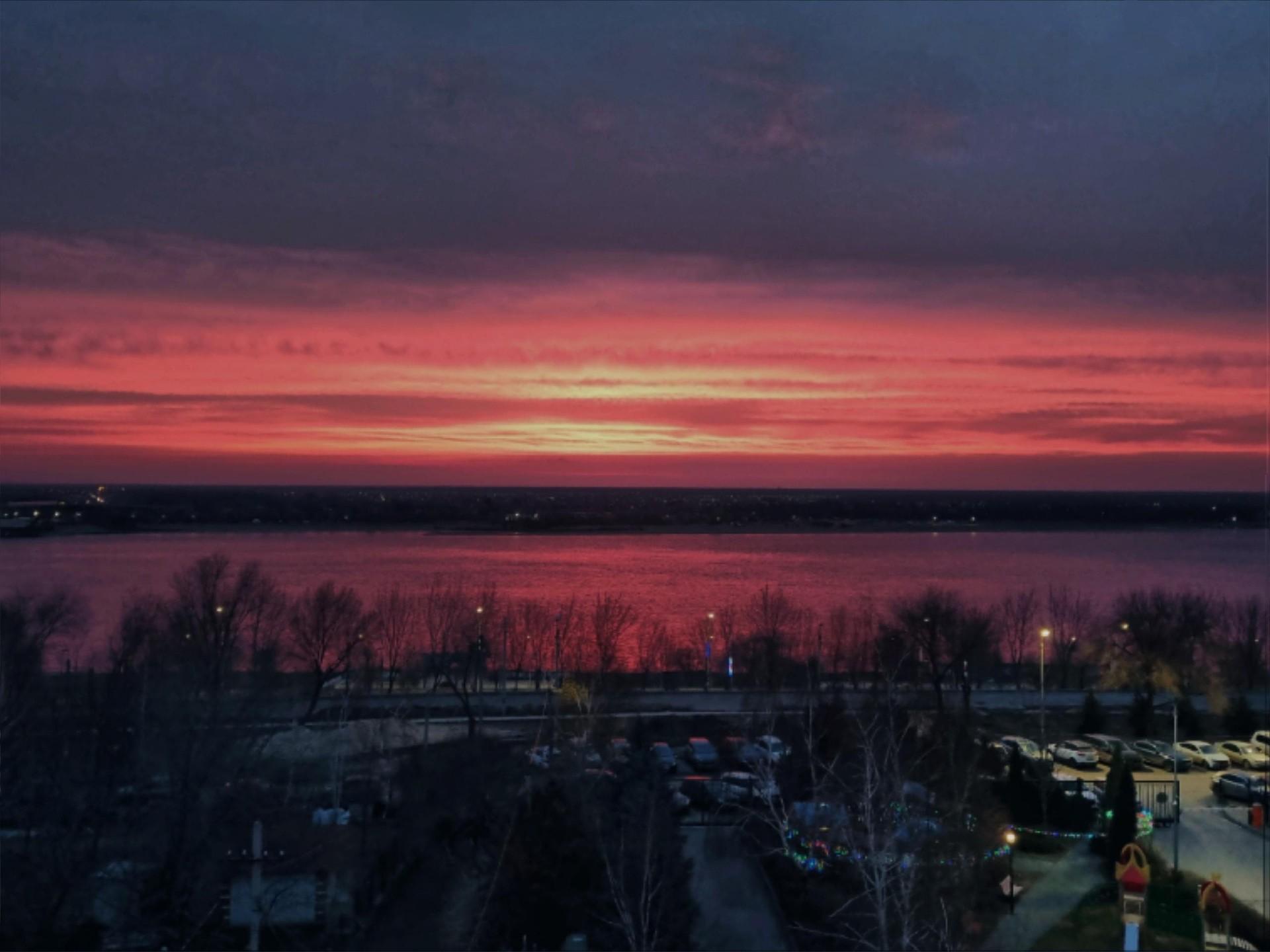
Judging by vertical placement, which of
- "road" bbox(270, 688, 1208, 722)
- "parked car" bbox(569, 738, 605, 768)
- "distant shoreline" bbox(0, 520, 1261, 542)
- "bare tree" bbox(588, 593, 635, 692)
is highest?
"distant shoreline" bbox(0, 520, 1261, 542)

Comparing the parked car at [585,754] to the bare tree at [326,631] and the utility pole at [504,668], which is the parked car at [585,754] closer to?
the utility pole at [504,668]

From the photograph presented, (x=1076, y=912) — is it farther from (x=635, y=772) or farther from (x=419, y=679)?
(x=419, y=679)

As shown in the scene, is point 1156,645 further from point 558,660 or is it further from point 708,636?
point 558,660

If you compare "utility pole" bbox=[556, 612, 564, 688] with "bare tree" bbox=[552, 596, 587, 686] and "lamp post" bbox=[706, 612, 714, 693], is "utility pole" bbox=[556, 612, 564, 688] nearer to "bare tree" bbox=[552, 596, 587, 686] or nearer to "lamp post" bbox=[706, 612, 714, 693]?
"bare tree" bbox=[552, 596, 587, 686]

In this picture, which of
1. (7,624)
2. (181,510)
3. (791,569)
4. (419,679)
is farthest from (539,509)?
(7,624)

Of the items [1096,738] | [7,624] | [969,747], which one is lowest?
[1096,738]

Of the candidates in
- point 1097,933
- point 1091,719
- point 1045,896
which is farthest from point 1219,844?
point 1091,719

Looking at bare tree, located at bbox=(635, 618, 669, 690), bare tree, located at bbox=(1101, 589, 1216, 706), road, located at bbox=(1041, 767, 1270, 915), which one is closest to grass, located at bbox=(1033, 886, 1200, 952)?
road, located at bbox=(1041, 767, 1270, 915)
